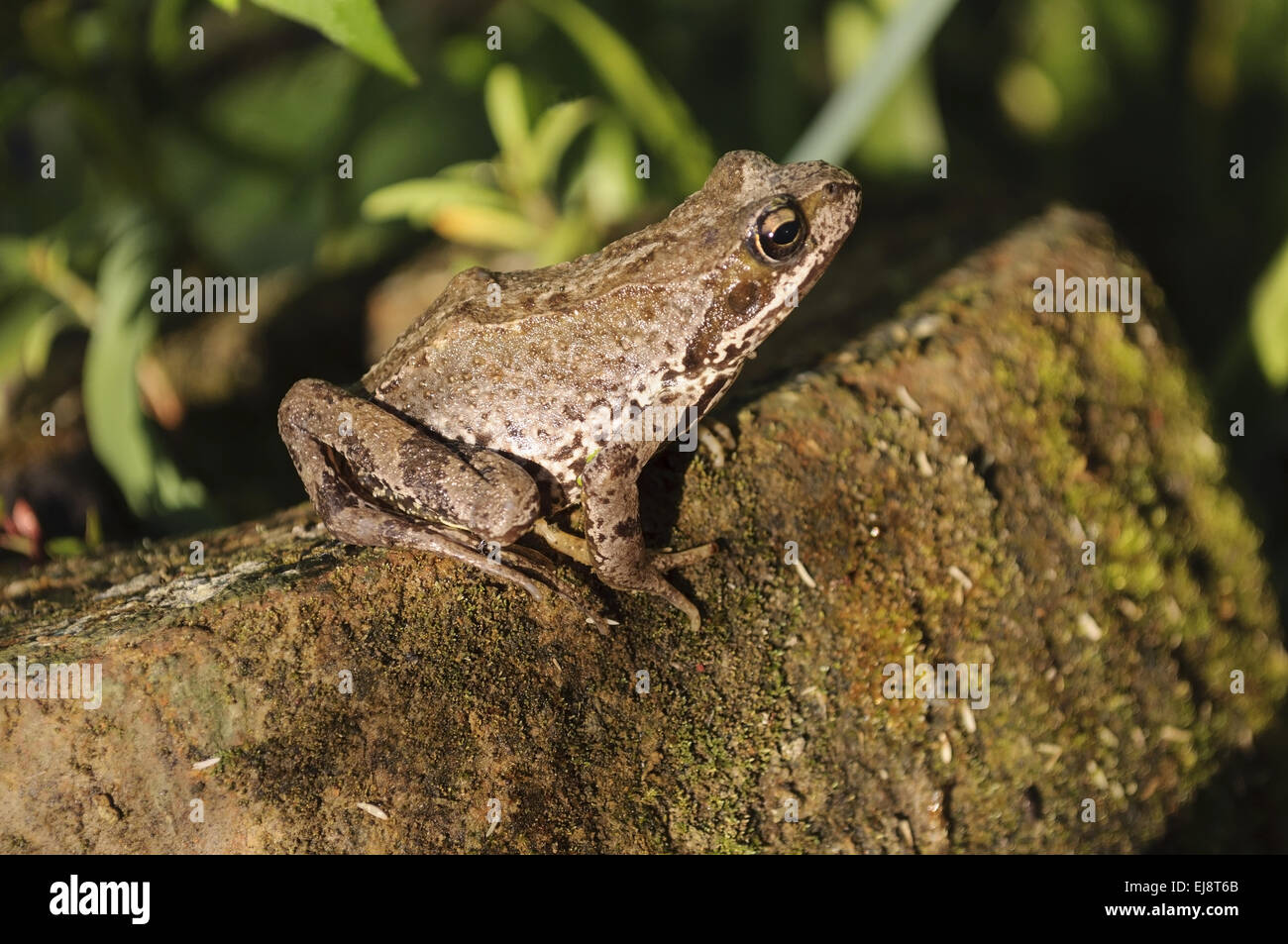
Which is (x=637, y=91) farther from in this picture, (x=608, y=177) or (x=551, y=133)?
(x=608, y=177)

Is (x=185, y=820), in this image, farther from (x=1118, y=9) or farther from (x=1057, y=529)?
(x=1118, y=9)

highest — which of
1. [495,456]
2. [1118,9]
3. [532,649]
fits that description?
[1118,9]

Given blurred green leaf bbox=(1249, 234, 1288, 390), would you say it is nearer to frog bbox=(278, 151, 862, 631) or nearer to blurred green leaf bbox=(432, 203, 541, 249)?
frog bbox=(278, 151, 862, 631)

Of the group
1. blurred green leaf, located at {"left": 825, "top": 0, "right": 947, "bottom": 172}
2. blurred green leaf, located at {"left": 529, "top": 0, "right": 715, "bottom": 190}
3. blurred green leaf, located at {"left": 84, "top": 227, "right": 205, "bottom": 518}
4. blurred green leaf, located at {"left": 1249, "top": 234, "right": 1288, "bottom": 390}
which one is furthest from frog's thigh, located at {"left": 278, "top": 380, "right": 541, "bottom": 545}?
blurred green leaf, located at {"left": 1249, "top": 234, "right": 1288, "bottom": 390}

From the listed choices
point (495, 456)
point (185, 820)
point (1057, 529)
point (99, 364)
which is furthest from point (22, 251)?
point (1057, 529)

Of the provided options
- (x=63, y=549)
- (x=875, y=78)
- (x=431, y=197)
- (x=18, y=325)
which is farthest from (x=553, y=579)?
(x=18, y=325)

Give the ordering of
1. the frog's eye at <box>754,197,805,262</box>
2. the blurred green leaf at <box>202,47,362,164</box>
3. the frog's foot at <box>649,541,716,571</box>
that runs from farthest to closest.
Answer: the blurred green leaf at <box>202,47,362,164</box> → the frog's eye at <box>754,197,805,262</box> → the frog's foot at <box>649,541,716,571</box>
